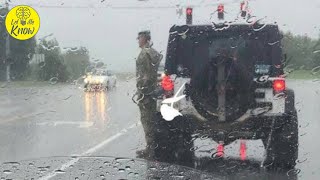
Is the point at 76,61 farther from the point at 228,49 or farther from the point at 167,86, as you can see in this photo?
the point at 228,49

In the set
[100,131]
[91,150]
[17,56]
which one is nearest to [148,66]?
[91,150]

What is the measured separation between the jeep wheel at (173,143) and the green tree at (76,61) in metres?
1.32

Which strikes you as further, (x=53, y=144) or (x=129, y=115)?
(x=129, y=115)

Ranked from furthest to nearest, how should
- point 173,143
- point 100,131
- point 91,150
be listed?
point 100,131 < point 91,150 < point 173,143

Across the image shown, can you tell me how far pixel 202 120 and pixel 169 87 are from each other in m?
0.55

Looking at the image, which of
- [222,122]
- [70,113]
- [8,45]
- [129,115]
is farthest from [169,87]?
[70,113]

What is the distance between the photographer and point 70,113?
13875 millimetres

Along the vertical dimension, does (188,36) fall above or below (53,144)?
above

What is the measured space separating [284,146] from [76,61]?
302cm

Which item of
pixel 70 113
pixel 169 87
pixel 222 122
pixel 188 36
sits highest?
pixel 188 36

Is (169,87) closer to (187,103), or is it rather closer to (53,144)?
(187,103)

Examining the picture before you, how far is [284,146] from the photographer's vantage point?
6.93 meters

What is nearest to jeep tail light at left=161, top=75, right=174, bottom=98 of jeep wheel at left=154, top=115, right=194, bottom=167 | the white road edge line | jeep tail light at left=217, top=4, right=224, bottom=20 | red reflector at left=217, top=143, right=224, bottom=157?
jeep wheel at left=154, top=115, right=194, bottom=167

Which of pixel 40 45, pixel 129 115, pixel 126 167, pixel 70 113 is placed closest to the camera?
pixel 126 167
